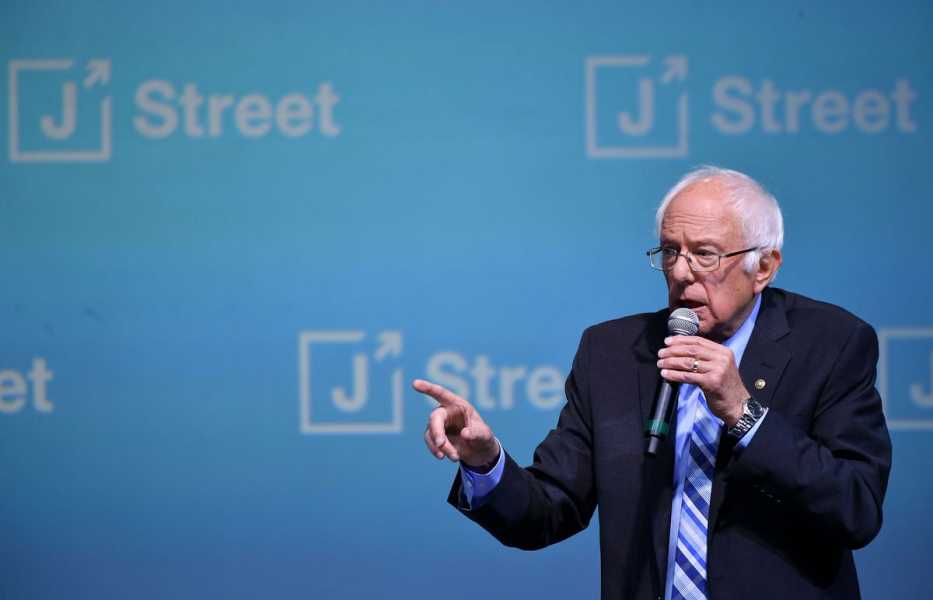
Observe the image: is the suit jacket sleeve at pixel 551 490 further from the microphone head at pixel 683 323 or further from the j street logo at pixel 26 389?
the j street logo at pixel 26 389

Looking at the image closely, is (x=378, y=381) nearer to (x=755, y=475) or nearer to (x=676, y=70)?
(x=676, y=70)

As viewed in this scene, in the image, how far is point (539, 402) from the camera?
3.01m

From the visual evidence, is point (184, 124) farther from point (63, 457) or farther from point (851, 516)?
point (851, 516)

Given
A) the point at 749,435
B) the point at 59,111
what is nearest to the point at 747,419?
the point at 749,435

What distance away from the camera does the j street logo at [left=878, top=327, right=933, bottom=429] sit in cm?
293

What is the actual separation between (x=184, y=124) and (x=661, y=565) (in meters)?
1.90

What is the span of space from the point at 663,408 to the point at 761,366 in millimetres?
240

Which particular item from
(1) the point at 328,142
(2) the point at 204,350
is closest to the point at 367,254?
(1) the point at 328,142

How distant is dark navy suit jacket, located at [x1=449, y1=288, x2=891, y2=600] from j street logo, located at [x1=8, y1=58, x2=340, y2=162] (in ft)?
4.48

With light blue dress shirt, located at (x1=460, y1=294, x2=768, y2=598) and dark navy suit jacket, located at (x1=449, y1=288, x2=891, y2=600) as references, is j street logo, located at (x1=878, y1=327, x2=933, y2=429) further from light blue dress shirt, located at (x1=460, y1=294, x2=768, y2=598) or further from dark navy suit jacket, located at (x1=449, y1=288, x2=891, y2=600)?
light blue dress shirt, located at (x1=460, y1=294, x2=768, y2=598)

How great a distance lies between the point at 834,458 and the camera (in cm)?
173

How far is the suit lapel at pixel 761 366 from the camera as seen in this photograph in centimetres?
179

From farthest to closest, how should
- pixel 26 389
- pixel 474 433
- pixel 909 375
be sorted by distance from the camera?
pixel 26 389 → pixel 909 375 → pixel 474 433

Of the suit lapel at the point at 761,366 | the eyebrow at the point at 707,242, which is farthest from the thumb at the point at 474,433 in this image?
the eyebrow at the point at 707,242
